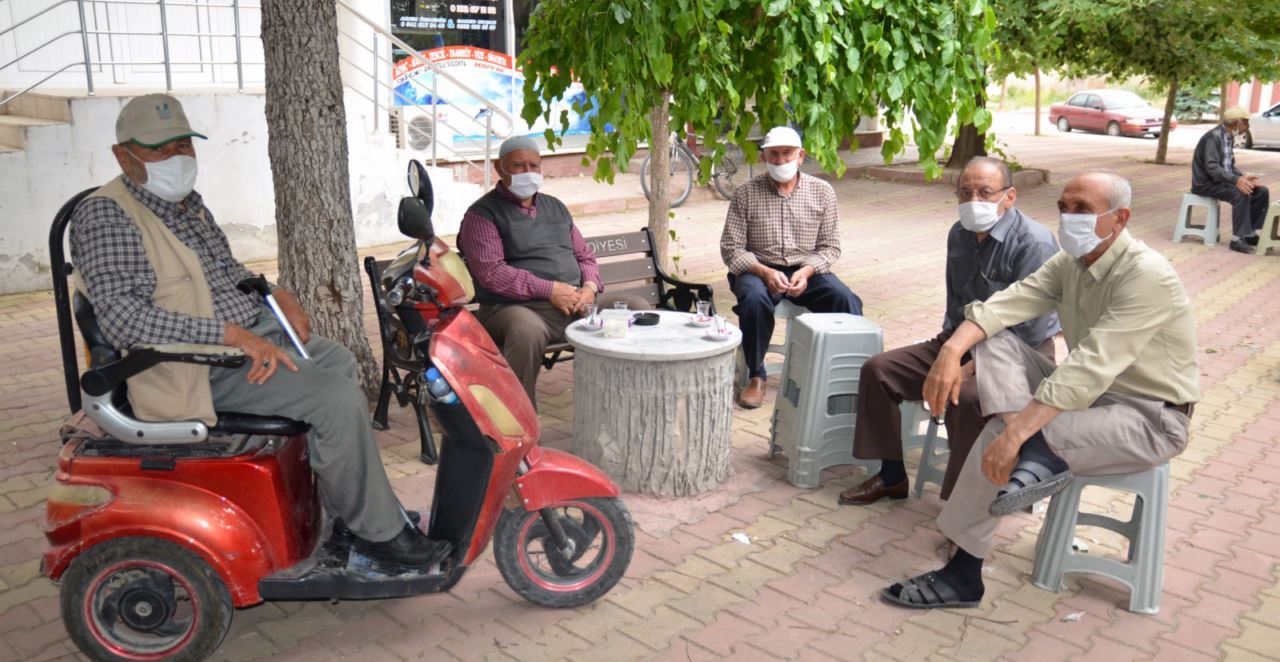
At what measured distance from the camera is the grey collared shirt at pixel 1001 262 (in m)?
4.51

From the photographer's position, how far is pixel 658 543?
4258 mm

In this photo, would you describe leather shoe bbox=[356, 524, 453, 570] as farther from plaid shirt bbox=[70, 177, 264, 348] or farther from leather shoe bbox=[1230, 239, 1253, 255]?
leather shoe bbox=[1230, 239, 1253, 255]

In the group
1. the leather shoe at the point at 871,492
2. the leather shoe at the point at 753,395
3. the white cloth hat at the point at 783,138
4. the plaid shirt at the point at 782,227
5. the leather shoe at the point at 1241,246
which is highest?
the white cloth hat at the point at 783,138

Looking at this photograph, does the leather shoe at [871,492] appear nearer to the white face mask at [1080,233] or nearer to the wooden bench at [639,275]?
the white face mask at [1080,233]

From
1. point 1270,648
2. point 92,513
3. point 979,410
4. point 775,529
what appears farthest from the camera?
point 775,529

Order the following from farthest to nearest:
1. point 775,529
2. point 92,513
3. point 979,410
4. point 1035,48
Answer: point 1035,48
point 775,529
point 979,410
point 92,513

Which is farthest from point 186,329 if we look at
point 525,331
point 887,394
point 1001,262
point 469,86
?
point 469,86

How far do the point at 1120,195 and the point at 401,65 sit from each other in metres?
9.89

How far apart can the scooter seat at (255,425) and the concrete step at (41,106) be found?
230 inches

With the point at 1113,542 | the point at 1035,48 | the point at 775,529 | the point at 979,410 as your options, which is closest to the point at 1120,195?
the point at 979,410

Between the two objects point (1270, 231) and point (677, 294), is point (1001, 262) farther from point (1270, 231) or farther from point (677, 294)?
point (1270, 231)

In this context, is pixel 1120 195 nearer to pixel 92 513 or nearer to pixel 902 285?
pixel 92 513

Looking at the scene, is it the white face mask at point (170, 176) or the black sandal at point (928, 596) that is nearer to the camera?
the white face mask at point (170, 176)

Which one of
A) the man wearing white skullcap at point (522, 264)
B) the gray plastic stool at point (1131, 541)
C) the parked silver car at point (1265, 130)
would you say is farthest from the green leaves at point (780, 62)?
the parked silver car at point (1265, 130)
